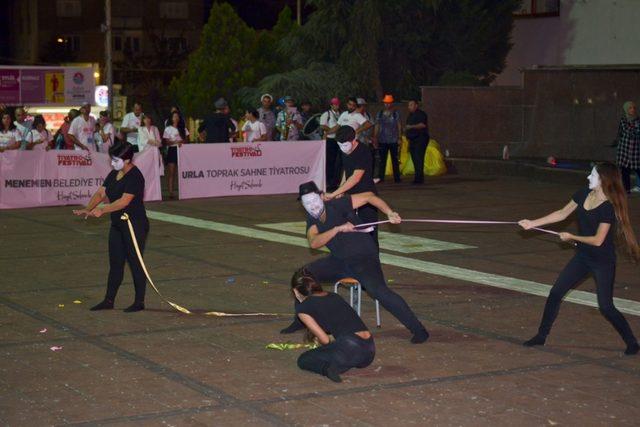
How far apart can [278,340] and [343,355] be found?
154 centimetres

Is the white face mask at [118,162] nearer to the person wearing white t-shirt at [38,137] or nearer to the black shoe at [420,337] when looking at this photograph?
the black shoe at [420,337]

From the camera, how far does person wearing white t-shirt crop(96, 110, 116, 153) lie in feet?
73.7

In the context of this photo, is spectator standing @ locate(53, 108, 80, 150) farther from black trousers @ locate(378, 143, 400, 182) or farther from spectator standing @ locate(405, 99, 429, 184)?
spectator standing @ locate(405, 99, 429, 184)

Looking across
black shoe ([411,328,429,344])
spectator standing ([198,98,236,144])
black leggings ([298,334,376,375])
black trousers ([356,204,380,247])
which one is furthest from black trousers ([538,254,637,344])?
spectator standing ([198,98,236,144])

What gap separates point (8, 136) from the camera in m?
20.3

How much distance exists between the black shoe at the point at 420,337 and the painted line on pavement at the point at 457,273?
2.40 m

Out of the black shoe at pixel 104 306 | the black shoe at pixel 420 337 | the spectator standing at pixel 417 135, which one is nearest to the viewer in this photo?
the black shoe at pixel 420 337

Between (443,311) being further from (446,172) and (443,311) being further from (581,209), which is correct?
(446,172)

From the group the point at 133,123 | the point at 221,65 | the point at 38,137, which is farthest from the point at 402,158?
the point at 221,65

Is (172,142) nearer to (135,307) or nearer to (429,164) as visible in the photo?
(429,164)

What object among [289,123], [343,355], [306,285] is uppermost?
[289,123]

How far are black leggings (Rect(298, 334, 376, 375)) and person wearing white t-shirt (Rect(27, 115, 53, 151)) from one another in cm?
1400

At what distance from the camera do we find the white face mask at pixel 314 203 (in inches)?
349

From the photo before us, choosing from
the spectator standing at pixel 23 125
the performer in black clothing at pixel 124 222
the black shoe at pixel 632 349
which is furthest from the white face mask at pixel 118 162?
the spectator standing at pixel 23 125
